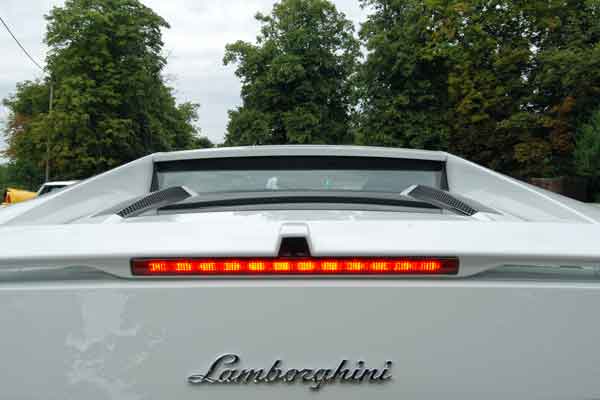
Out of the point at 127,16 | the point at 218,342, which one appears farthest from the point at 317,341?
the point at 127,16

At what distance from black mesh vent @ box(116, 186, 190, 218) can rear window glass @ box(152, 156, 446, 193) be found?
0.31 meters

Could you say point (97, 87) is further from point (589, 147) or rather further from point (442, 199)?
point (442, 199)

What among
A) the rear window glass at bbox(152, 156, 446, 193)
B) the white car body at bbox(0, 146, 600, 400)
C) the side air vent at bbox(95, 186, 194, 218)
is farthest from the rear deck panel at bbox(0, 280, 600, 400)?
the rear window glass at bbox(152, 156, 446, 193)

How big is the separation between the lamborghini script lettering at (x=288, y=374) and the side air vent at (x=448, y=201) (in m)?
1.05

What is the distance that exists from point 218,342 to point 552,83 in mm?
31044

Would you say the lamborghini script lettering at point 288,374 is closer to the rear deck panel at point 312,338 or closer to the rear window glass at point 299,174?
the rear deck panel at point 312,338

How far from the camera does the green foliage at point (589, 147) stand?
98.9 feet

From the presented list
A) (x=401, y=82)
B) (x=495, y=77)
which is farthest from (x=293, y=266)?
(x=401, y=82)

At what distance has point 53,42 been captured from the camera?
3541 centimetres

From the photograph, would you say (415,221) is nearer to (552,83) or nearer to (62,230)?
(62,230)

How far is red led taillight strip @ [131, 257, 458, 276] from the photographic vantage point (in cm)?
136

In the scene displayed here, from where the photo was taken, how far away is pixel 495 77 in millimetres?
32219

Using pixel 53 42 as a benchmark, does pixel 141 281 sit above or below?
below

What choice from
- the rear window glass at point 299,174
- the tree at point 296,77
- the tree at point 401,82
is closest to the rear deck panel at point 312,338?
the rear window glass at point 299,174
